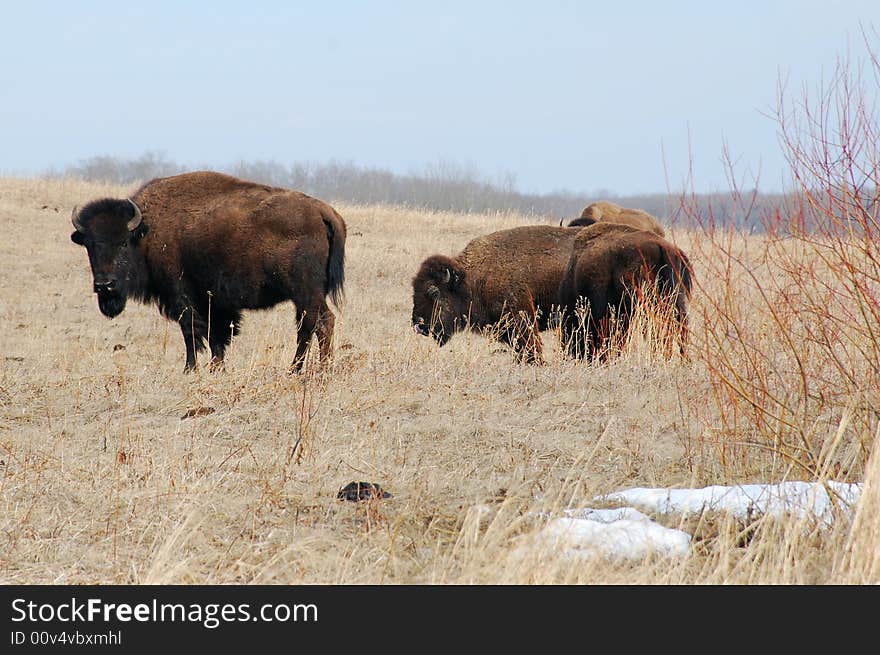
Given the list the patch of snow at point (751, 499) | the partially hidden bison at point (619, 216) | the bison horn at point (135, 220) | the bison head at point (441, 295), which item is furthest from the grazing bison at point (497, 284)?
the patch of snow at point (751, 499)

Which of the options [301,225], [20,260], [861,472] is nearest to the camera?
[861,472]

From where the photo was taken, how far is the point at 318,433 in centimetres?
585

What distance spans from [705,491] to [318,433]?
234cm

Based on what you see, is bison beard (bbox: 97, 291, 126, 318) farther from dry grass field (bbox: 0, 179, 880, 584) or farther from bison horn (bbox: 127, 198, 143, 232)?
dry grass field (bbox: 0, 179, 880, 584)

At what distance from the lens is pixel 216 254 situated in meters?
9.28

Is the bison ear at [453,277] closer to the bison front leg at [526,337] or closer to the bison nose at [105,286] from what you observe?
the bison front leg at [526,337]

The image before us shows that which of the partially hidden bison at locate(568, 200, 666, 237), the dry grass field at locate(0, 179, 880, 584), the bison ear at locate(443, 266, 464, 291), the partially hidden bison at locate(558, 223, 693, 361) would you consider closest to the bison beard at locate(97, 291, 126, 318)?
the dry grass field at locate(0, 179, 880, 584)

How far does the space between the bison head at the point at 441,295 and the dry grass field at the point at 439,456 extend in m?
2.18

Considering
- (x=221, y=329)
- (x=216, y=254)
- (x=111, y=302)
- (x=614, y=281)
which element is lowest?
(x=221, y=329)

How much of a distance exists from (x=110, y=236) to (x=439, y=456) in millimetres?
5326

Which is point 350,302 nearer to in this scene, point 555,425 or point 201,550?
point 555,425

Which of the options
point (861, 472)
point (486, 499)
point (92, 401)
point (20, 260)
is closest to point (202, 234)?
point (92, 401)

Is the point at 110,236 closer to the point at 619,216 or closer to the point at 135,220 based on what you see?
the point at 135,220

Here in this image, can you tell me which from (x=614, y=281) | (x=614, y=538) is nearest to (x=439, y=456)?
(x=614, y=538)
